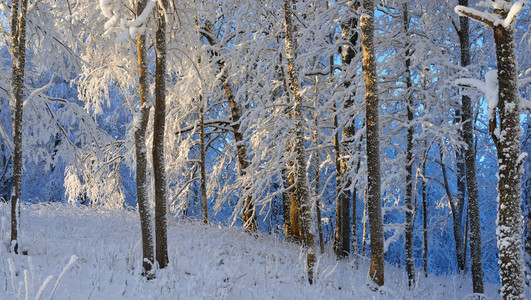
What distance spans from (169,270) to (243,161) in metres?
6.65

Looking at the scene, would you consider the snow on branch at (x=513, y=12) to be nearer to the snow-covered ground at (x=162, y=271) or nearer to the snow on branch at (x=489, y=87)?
the snow on branch at (x=489, y=87)

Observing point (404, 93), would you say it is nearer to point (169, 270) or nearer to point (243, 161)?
point (243, 161)

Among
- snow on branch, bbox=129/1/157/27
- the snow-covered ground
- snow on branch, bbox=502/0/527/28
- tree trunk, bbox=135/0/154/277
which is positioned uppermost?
snow on branch, bbox=129/1/157/27

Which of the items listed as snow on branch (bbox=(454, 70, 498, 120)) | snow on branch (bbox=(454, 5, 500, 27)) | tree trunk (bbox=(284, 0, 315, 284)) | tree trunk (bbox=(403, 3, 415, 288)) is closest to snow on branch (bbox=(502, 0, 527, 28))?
snow on branch (bbox=(454, 5, 500, 27))

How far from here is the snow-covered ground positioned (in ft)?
16.4

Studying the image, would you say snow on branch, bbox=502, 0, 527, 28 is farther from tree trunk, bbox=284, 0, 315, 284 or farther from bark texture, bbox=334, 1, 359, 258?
bark texture, bbox=334, 1, 359, 258

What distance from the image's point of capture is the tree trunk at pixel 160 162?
20.3ft

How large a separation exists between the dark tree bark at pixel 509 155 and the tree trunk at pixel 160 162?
4.42 meters

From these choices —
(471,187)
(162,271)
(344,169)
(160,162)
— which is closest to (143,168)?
(160,162)

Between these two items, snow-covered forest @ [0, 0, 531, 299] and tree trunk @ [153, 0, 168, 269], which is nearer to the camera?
snow-covered forest @ [0, 0, 531, 299]

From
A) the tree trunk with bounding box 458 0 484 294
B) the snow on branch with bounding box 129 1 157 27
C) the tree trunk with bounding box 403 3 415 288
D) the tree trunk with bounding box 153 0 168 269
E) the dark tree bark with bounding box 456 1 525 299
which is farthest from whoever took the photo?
the tree trunk with bounding box 403 3 415 288

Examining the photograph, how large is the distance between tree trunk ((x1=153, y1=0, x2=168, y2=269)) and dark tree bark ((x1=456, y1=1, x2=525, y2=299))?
174 inches

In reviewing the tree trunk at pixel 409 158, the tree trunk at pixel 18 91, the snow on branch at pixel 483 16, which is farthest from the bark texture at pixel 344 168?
the tree trunk at pixel 18 91

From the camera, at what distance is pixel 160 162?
6219mm
